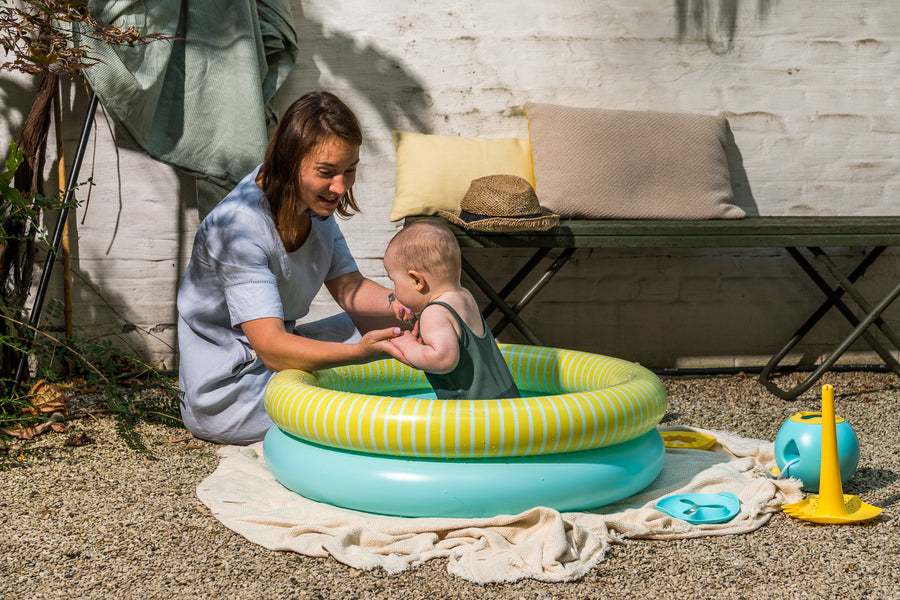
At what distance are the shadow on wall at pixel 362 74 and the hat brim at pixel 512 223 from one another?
0.82 metres

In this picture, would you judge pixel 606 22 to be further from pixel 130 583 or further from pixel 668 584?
pixel 130 583

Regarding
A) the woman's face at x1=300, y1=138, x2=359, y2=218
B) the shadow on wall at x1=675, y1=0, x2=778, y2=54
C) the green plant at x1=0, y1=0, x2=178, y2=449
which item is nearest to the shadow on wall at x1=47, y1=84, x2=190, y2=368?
the green plant at x1=0, y1=0, x2=178, y2=449

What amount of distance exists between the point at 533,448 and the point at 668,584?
46 centimetres

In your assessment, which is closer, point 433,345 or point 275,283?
point 433,345

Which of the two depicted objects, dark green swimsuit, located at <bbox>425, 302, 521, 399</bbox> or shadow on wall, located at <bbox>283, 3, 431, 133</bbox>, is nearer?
dark green swimsuit, located at <bbox>425, 302, 521, 399</bbox>

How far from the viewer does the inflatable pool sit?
2.19 metres

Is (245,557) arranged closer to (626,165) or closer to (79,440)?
(79,440)

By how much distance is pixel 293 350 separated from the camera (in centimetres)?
265

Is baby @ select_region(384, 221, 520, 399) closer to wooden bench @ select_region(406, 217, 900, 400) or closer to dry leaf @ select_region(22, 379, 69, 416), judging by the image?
wooden bench @ select_region(406, 217, 900, 400)

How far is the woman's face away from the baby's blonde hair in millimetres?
332

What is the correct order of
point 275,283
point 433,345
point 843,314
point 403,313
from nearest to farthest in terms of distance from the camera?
point 433,345 < point 403,313 < point 275,283 < point 843,314

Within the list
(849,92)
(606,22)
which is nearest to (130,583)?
(606,22)

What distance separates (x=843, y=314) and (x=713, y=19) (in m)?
1.59

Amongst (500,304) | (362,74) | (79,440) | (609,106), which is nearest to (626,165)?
(609,106)
